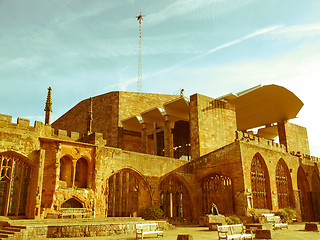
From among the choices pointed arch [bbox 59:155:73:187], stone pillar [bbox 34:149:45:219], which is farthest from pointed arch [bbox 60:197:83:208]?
stone pillar [bbox 34:149:45:219]

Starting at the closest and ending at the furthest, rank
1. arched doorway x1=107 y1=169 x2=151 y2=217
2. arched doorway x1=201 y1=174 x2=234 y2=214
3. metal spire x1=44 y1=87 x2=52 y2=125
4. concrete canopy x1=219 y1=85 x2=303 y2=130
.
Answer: metal spire x1=44 y1=87 x2=52 y2=125 < arched doorway x1=201 y1=174 x2=234 y2=214 < arched doorway x1=107 y1=169 x2=151 y2=217 < concrete canopy x1=219 y1=85 x2=303 y2=130

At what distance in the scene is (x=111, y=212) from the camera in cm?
2773

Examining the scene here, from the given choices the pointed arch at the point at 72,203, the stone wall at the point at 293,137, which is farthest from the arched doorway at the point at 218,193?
the stone wall at the point at 293,137

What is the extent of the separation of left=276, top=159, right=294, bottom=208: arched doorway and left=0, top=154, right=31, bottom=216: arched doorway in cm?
1870

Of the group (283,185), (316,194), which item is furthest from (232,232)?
(316,194)

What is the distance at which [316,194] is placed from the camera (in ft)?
93.8

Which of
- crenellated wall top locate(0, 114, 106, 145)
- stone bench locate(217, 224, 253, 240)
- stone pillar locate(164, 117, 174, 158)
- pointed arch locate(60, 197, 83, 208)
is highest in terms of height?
stone pillar locate(164, 117, 174, 158)

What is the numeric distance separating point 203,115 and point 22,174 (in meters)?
14.9

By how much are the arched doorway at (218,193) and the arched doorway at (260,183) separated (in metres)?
1.65

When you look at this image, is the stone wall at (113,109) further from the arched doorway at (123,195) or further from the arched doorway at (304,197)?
the arched doorway at (304,197)

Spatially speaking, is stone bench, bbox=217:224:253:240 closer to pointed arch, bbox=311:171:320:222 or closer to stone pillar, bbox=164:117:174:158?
stone pillar, bbox=164:117:174:158

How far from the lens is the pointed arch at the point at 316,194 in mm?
27397

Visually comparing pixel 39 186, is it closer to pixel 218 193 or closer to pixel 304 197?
pixel 218 193

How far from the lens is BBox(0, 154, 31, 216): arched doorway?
15516 mm
